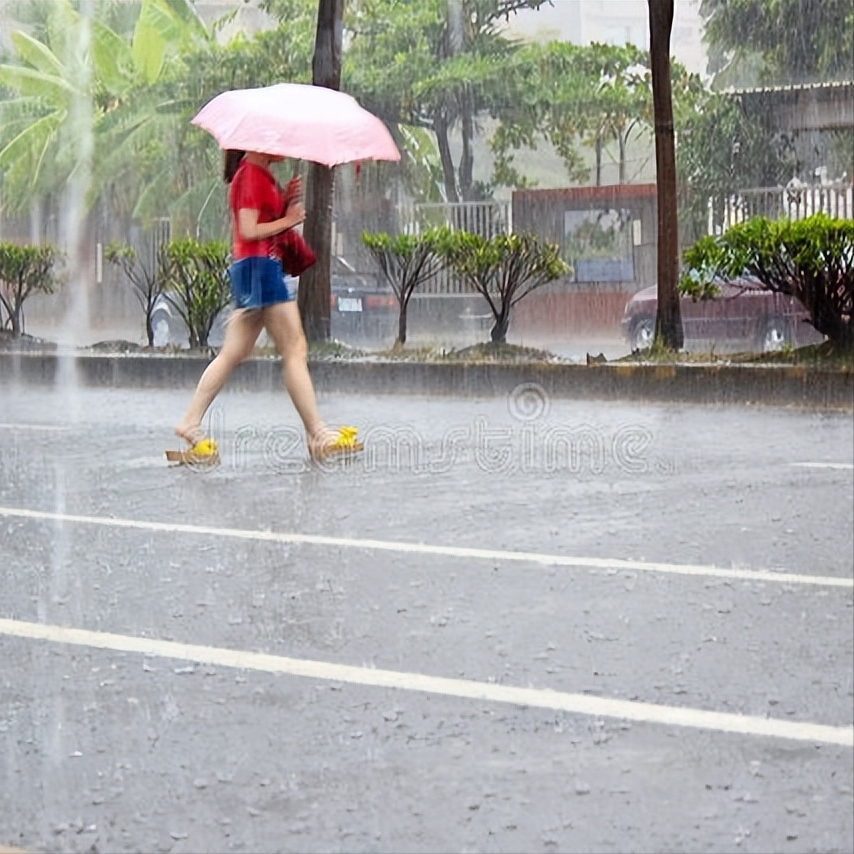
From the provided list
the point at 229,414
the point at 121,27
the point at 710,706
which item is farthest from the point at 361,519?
the point at 710,706

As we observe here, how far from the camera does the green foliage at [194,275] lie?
2996 millimetres

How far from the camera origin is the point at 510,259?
2.97 metres

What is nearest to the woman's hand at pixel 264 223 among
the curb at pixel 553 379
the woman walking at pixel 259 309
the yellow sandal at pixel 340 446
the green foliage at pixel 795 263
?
the woman walking at pixel 259 309

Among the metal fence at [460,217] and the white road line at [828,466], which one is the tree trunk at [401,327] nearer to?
the metal fence at [460,217]

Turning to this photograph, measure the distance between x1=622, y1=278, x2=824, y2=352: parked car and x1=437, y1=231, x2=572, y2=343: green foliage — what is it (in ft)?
0.52

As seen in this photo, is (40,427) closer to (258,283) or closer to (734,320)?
(258,283)

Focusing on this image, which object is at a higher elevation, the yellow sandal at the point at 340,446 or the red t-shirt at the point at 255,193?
the red t-shirt at the point at 255,193

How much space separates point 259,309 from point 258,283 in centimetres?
6

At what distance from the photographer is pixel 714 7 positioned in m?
2.94

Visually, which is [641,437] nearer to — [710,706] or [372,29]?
[372,29]

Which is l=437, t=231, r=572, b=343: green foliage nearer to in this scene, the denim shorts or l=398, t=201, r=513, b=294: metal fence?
l=398, t=201, r=513, b=294: metal fence

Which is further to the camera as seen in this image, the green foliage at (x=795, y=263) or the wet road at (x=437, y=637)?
the green foliage at (x=795, y=263)

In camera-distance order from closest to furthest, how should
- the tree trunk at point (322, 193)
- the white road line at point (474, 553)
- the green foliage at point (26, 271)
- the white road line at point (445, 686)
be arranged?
the white road line at point (445, 686) < the white road line at point (474, 553) < the tree trunk at point (322, 193) < the green foliage at point (26, 271)

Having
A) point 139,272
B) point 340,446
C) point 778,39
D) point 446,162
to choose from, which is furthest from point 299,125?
point 340,446
